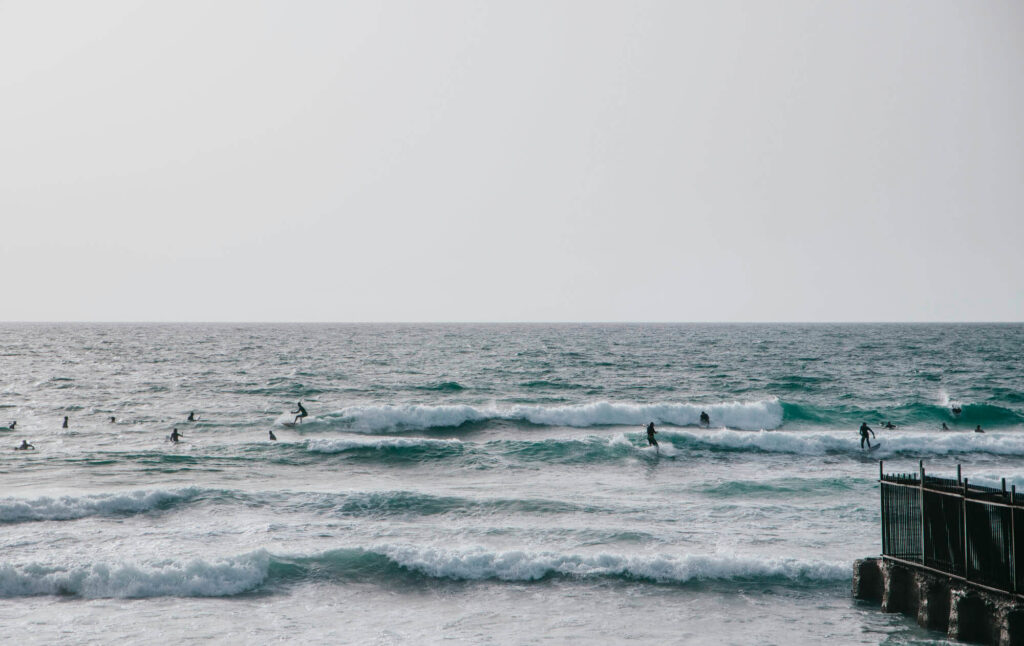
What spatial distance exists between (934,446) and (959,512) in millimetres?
24881

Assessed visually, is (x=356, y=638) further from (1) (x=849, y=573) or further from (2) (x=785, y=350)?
(2) (x=785, y=350)

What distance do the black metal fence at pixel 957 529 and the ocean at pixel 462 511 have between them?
4.55ft

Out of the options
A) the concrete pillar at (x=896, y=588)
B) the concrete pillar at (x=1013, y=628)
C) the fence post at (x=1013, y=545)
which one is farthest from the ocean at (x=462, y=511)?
the fence post at (x=1013, y=545)

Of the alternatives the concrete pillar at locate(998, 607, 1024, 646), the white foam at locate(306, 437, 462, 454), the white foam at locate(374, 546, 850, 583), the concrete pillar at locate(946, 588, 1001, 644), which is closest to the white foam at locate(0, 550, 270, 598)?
the white foam at locate(374, 546, 850, 583)

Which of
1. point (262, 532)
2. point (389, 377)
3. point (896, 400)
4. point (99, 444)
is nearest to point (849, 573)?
point (262, 532)

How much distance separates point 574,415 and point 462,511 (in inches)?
892

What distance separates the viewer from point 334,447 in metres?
34.8

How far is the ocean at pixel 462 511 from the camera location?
15.8 m

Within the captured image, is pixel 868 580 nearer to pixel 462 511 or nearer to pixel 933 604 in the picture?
pixel 933 604

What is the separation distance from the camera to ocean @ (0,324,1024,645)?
15.8 metres

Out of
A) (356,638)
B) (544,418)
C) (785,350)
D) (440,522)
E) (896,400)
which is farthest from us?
(785,350)

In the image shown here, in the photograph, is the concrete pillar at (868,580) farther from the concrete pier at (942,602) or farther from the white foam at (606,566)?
the white foam at (606,566)

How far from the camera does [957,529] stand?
545 inches

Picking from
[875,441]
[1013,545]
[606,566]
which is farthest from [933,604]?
[875,441]
